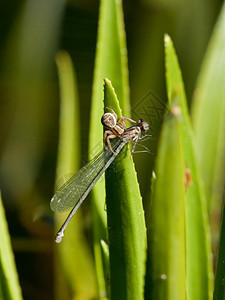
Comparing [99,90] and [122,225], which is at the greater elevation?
[99,90]

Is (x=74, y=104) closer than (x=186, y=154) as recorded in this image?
No

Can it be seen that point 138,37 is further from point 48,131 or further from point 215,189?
point 215,189

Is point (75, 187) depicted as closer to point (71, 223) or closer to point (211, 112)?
point (71, 223)

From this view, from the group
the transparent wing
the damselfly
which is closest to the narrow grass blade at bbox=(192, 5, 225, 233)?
the damselfly

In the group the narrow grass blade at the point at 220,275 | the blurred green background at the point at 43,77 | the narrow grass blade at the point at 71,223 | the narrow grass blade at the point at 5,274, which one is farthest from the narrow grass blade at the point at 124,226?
the blurred green background at the point at 43,77

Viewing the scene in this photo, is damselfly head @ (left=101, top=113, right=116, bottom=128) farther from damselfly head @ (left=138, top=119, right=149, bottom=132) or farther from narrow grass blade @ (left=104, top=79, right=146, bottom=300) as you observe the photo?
damselfly head @ (left=138, top=119, right=149, bottom=132)

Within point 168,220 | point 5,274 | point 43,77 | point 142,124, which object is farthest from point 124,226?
point 43,77

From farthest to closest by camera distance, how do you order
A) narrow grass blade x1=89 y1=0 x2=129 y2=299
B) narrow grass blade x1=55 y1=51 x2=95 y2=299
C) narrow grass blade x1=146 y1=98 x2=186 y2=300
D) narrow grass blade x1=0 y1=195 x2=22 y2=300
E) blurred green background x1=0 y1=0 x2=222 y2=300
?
blurred green background x1=0 y1=0 x2=222 y2=300 < narrow grass blade x1=55 y1=51 x2=95 y2=299 < narrow grass blade x1=89 y1=0 x2=129 y2=299 < narrow grass blade x1=0 y1=195 x2=22 y2=300 < narrow grass blade x1=146 y1=98 x2=186 y2=300

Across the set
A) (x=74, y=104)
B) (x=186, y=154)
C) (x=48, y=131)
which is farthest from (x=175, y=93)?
(x=48, y=131)

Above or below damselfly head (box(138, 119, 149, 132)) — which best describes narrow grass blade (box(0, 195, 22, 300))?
below
